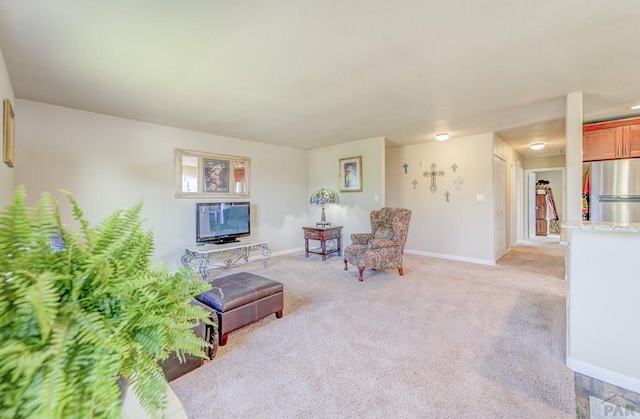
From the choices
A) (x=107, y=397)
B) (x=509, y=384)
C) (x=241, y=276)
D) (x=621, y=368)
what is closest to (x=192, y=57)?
(x=241, y=276)

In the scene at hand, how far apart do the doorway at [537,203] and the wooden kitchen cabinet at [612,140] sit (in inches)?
163

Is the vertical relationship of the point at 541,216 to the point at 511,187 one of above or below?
below

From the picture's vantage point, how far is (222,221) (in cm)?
463

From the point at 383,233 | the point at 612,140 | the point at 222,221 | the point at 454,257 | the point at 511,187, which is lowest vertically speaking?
the point at 454,257

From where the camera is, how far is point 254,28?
6.31 ft

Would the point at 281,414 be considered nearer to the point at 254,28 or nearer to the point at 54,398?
the point at 54,398

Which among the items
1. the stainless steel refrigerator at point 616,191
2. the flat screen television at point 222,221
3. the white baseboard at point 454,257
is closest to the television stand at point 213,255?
the flat screen television at point 222,221

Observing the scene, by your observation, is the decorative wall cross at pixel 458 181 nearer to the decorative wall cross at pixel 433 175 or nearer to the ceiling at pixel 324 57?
the decorative wall cross at pixel 433 175

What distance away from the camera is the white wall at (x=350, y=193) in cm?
528

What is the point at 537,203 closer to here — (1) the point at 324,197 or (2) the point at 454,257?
(2) the point at 454,257

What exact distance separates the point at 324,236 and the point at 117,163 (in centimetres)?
333

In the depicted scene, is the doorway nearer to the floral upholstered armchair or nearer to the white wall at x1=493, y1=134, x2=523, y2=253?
the white wall at x1=493, y1=134, x2=523, y2=253

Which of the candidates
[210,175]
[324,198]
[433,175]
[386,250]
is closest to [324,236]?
[324,198]

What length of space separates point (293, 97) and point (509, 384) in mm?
3129
